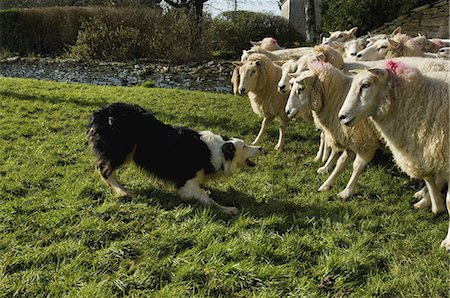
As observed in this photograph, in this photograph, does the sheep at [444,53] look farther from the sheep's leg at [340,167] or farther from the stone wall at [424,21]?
the stone wall at [424,21]

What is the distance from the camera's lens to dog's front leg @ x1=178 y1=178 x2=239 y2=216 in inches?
154

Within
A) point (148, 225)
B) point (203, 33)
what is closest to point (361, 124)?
point (148, 225)

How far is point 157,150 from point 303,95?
65.9 inches

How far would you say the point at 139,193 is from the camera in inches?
167

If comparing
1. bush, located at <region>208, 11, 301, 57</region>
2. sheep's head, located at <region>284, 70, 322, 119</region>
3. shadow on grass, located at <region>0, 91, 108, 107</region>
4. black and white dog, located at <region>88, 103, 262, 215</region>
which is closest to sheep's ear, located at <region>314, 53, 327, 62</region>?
sheep's head, located at <region>284, 70, 322, 119</region>

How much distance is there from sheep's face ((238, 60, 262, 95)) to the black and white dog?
184cm

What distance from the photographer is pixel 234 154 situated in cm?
423

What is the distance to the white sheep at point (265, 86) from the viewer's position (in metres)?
5.89

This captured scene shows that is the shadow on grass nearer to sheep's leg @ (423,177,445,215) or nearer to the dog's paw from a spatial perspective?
the dog's paw

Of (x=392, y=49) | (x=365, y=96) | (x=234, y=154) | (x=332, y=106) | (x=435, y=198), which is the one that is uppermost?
(x=392, y=49)

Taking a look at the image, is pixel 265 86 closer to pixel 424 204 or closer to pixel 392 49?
pixel 392 49

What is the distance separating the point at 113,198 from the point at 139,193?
0.98ft

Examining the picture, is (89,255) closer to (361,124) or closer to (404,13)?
(361,124)

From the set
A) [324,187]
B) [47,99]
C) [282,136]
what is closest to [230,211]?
[324,187]
